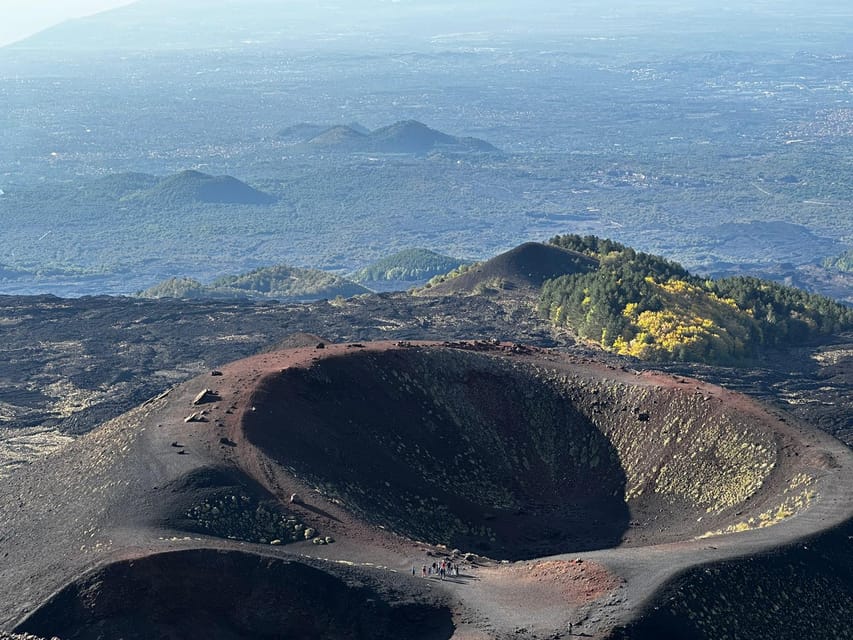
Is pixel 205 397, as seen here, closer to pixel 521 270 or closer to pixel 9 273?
pixel 521 270

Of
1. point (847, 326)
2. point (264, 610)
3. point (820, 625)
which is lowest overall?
point (847, 326)

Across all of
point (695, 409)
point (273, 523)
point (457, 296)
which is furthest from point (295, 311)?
point (273, 523)

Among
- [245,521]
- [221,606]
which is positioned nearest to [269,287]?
[245,521]

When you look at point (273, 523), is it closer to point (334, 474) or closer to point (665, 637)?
point (334, 474)

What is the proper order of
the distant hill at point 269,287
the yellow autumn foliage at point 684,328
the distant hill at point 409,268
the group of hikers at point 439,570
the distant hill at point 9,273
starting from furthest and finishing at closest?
the distant hill at point 9,273 < the distant hill at point 409,268 < the distant hill at point 269,287 < the yellow autumn foliage at point 684,328 < the group of hikers at point 439,570

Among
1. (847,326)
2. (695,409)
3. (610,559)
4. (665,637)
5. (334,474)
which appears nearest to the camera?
(665,637)

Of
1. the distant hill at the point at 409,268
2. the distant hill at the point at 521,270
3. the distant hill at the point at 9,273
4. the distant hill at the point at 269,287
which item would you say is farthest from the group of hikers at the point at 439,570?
the distant hill at the point at 9,273

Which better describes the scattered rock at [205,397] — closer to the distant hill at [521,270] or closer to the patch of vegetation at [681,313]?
the patch of vegetation at [681,313]
